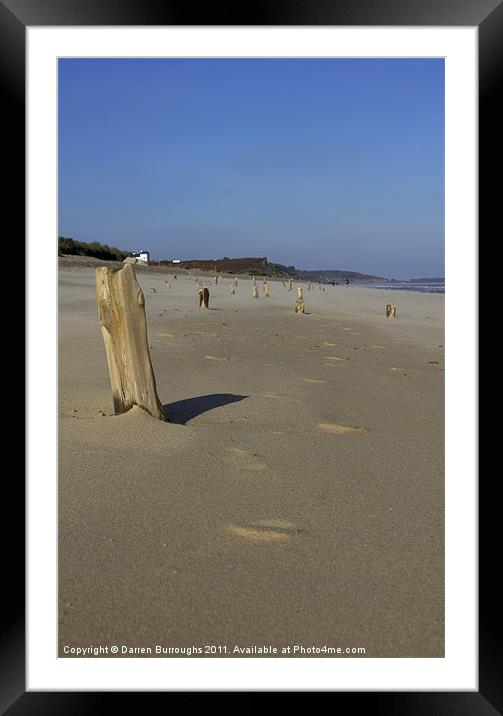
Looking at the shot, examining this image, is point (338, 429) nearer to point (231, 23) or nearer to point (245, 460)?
point (245, 460)

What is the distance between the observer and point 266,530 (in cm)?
237

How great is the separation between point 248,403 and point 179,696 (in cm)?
316

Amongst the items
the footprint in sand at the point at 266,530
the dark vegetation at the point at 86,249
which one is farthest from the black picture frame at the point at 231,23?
the dark vegetation at the point at 86,249

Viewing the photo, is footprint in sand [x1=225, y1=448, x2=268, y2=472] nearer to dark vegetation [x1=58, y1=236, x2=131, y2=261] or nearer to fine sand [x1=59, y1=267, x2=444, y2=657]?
fine sand [x1=59, y1=267, x2=444, y2=657]

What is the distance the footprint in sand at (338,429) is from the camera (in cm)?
388

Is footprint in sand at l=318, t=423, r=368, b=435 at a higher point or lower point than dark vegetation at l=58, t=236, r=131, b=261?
lower

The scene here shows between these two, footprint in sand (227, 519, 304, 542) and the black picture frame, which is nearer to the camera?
the black picture frame

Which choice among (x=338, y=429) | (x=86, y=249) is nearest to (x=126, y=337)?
(x=338, y=429)

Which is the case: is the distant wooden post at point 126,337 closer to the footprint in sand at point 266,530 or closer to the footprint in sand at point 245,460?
the footprint in sand at point 245,460

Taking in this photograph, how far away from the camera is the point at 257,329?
10820 mm

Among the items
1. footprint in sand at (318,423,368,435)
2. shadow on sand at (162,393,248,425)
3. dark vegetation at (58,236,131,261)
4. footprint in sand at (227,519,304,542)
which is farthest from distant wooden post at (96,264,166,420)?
dark vegetation at (58,236,131,261)

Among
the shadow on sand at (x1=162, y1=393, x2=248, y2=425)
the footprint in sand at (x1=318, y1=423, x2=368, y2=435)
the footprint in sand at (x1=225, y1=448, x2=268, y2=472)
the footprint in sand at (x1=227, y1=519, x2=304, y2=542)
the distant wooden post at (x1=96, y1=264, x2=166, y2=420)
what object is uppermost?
the distant wooden post at (x1=96, y1=264, x2=166, y2=420)

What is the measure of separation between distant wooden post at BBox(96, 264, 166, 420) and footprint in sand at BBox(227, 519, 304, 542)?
1598mm

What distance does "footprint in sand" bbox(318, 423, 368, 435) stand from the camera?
3.88 m
